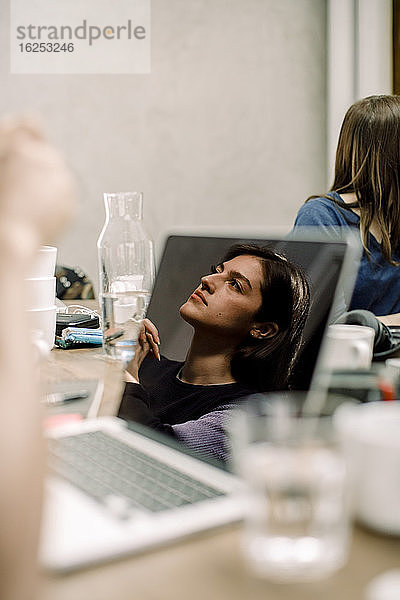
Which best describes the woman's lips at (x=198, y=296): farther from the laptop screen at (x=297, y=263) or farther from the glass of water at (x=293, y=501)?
the glass of water at (x=293, y=501)

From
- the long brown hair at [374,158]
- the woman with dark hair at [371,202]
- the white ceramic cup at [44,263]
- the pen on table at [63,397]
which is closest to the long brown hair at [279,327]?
the pen on table at [63,397]

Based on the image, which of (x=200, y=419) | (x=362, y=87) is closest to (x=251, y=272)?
(x=200, y=419)

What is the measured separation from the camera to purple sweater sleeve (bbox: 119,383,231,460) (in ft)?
2.91

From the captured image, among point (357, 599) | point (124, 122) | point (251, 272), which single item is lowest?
point (357, 599)

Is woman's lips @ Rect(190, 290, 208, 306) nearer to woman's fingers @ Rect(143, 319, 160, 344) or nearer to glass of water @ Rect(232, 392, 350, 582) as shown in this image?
woman's fingers @ Rect(143, 319, 160, 344)

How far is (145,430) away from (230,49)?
3.43 meters

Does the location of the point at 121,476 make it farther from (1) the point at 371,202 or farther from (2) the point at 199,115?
(2) the point at 199,115

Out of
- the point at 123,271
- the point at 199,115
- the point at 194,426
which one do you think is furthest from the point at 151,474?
the point at 199,115

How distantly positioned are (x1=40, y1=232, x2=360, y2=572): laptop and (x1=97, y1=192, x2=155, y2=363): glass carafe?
30cm

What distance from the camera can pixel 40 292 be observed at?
1.39 m

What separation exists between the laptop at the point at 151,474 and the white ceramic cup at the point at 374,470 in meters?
0.11

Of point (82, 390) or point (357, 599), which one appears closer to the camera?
point (357, 599)

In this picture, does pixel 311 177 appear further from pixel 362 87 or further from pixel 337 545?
pixel 337 545

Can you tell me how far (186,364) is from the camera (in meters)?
1.07
